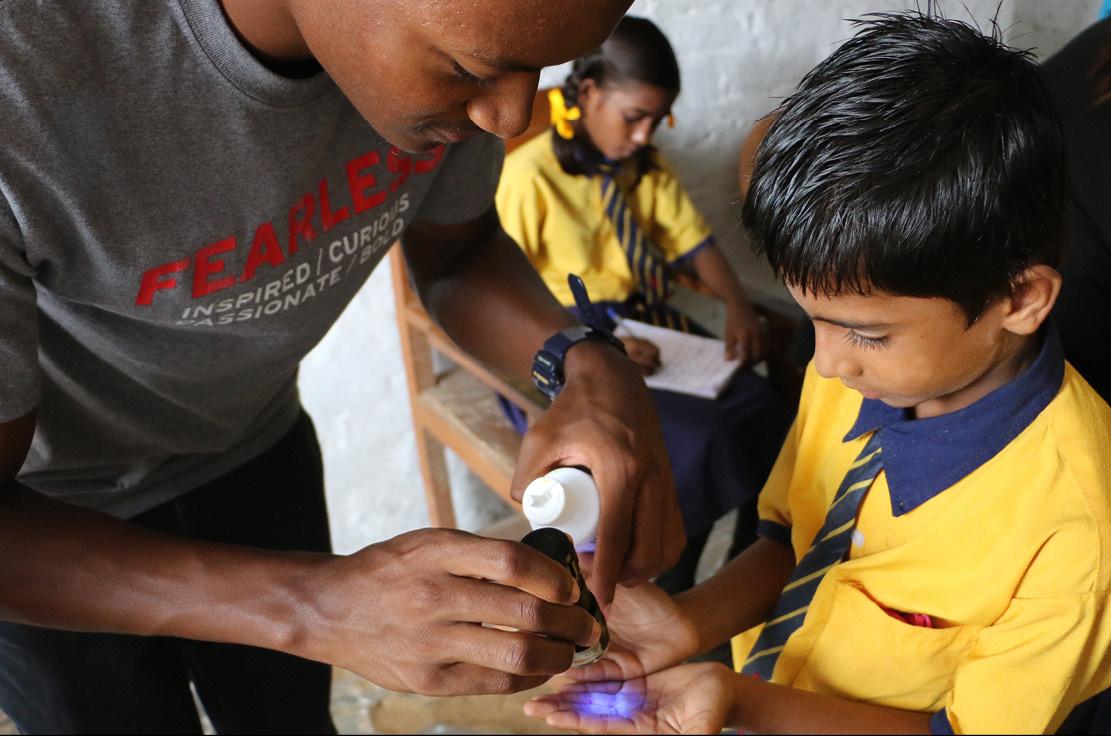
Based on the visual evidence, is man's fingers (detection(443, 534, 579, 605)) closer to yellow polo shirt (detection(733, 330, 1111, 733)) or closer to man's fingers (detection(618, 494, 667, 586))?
man's fingers (detection(618, 494, 667, 586))

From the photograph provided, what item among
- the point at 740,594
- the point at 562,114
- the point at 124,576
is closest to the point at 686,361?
the point at 562,114

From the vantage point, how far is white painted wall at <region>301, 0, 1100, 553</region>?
2.42 feet

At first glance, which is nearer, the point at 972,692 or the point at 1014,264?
the point at 1014,264

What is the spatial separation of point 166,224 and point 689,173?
1013 millimetres

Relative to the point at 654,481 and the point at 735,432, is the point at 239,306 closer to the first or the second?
the point at 654,481

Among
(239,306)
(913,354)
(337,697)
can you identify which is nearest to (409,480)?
(337,697)

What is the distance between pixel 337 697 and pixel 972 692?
1.46 m

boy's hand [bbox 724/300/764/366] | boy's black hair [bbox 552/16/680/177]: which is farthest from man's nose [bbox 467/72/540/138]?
boy's hand [bbox 724/300/764/366]

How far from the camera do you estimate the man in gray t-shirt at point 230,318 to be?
61 cm

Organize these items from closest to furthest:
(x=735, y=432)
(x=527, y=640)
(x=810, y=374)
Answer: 1. (x=527, y=640)
2. (x=810, y=374)
3. (x=735, y=432)

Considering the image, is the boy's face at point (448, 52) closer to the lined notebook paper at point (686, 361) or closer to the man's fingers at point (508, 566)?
the man's fingers at point (508, 566)

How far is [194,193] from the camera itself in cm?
75

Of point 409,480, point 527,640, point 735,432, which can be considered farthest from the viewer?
point 409,480

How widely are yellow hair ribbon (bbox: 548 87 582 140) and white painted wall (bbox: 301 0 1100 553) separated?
0.38 feet
